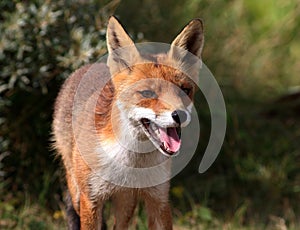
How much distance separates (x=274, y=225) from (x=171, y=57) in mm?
2654

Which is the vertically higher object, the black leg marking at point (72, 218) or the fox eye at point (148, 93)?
the fox eye at point (148, 93)

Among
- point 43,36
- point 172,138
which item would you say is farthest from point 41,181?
point 172,138

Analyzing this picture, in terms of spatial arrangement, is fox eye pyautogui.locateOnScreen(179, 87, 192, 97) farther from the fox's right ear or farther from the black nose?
the fox's right ear

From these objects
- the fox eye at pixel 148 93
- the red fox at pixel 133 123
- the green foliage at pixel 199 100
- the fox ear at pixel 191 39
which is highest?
the fox ear at pixel 191 39

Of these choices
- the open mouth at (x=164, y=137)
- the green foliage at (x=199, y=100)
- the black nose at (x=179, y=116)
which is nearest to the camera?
the black nose at (x=179, y=116)

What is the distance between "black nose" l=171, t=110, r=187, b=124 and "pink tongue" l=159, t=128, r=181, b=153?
16 centimetres

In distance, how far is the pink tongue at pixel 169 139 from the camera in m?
4.11

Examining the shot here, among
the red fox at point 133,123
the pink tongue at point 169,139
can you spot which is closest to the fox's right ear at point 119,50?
the red fox at point 133,123

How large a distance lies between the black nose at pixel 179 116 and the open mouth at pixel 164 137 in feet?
0.27

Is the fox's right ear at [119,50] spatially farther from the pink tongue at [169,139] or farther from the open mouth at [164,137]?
the pink tongue at [169,139]

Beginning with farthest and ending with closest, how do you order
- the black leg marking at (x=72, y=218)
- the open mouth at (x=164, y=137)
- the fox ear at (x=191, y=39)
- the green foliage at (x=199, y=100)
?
the green foliage at (x=199, y=100)
the black leg marking at (x=72, y=218)
the fox ear at (x=191, y=39)
the open mouth at (x=164, y=137)

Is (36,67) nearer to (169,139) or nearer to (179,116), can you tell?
(169,139)

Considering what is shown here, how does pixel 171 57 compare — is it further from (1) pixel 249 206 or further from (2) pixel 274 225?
(1) pixel 249 206

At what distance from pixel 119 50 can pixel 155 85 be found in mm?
415
